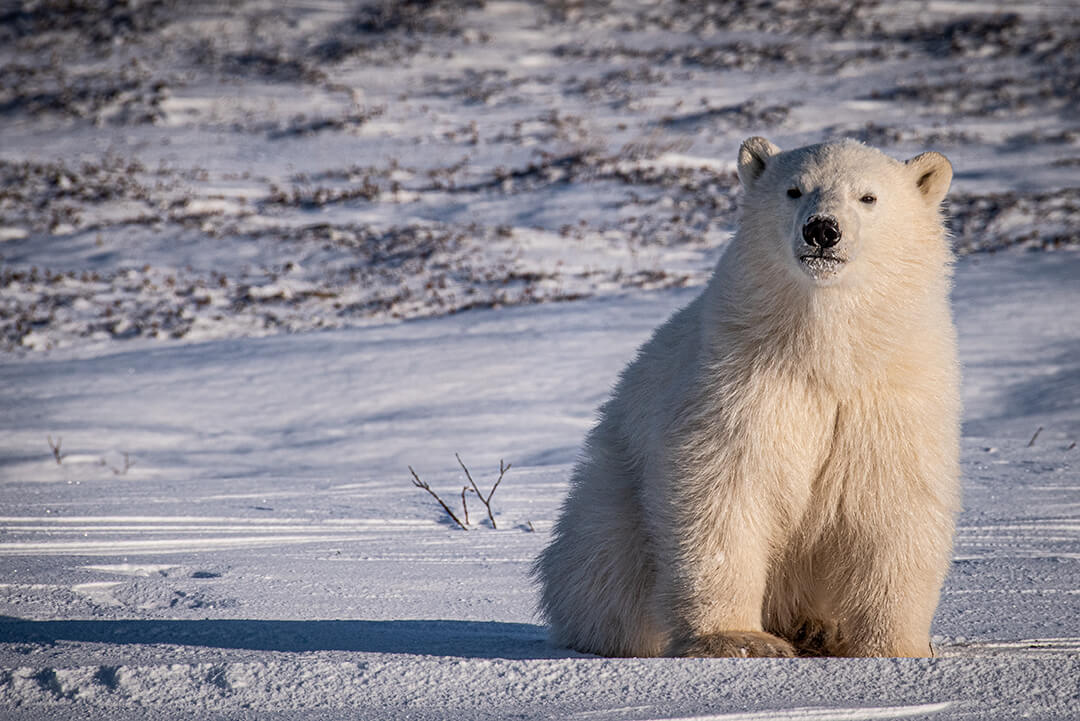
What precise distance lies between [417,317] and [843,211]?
9.75 m

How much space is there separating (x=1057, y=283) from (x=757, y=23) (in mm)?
17384

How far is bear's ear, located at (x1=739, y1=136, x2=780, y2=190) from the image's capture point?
3.02 metres

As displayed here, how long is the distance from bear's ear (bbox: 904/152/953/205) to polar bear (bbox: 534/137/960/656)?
1 cm

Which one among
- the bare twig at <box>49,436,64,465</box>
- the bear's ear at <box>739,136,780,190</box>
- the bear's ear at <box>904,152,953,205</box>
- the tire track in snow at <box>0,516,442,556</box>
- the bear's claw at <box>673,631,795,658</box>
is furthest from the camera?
the bare twig at <box>49,436,64,465</box>

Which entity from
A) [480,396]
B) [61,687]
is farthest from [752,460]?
[480,396]

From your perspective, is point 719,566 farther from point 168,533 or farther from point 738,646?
point 168,533

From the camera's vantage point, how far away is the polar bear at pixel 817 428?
8.51ft

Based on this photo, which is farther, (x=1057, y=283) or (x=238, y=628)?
(x=1057, y=283)

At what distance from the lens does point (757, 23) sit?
25.8m

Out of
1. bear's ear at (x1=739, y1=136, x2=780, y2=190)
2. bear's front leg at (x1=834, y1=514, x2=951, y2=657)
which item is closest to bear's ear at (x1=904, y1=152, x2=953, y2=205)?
bear's ear at (x1=739, y1=136, x2=780, y2=190)

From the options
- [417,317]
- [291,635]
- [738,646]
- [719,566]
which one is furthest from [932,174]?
[417,317]

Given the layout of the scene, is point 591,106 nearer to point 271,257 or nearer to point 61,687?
point 271,257

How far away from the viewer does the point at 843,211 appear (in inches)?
103

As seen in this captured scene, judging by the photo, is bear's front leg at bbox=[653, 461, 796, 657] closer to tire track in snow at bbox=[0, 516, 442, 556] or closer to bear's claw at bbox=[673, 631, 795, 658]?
bear's claw at bbox=[673, 631, 795, 658]
